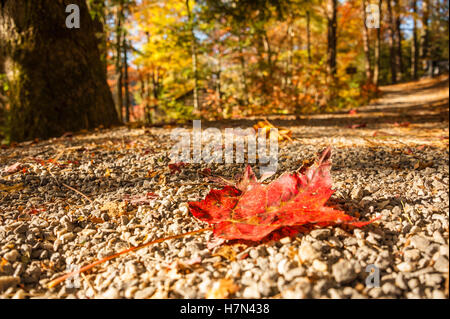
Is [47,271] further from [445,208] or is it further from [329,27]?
[329,27]

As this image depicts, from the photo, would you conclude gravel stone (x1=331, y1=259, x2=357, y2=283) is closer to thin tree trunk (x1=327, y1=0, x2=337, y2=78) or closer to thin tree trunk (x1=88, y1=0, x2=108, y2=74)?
thin tree trunk (x1=88, y1=0, x2=108, y2=74)

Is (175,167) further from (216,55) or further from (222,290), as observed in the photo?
(216,55)

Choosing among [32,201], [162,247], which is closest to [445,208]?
[162,247]

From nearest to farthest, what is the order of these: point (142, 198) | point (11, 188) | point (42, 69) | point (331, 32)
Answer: point (142, 198)
point (11, 188)
point (42, 69)
point (331, 32)

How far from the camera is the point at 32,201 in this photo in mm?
1750

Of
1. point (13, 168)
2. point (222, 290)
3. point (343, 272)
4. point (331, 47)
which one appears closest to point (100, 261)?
point (222, 290)

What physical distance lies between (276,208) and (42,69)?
3614 mm

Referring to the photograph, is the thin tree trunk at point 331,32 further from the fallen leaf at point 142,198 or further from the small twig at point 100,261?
the small twig at point 100,261

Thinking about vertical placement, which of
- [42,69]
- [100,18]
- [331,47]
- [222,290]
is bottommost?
[222,290]

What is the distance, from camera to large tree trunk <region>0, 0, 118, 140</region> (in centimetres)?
355

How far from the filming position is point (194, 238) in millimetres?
1293

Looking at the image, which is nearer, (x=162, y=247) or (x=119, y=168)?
(x=162, y=247)

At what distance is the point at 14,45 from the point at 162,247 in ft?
12.0
